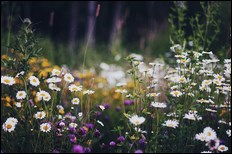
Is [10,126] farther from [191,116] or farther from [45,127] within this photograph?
[191,116]

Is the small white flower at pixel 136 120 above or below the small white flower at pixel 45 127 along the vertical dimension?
above

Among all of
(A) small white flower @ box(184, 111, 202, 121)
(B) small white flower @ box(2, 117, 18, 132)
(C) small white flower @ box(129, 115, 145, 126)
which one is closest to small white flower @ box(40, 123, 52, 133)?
(B) small white flower @ box(2, 117, 18, 132)

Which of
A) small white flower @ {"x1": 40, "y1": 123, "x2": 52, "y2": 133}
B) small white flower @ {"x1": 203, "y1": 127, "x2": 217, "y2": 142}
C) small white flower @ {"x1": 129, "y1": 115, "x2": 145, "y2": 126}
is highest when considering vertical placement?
small white flower @ {"x1": 129, "y1": 115, "x2": 145, "y2": 126}

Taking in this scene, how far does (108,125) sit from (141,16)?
11.1 m

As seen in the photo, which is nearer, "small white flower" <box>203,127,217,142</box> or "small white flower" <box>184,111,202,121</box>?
"small white flower" <box>203,127,217,142</box>

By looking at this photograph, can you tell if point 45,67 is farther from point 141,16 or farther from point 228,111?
point 141,16

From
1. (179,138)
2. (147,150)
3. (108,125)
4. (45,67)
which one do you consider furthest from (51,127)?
(45,67)

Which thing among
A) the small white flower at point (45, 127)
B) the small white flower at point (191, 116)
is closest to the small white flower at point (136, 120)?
the small white flower at point (191, 116)

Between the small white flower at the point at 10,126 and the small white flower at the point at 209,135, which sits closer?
the small white flower at the point at 209,135

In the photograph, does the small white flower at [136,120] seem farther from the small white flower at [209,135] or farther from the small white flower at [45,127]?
the small white flower at [45,127]

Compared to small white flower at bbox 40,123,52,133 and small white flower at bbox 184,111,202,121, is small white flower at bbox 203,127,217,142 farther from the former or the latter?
small white flower at bbox 40,123,52,133

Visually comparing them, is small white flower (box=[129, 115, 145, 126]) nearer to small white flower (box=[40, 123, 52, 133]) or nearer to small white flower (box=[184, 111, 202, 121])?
small white flower (box=[184, 111, 202, 121])

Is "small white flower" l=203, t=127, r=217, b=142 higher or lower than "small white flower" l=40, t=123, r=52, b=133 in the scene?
lower

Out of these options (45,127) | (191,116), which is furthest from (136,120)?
(45,127)
